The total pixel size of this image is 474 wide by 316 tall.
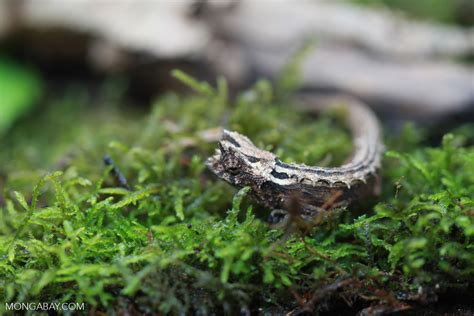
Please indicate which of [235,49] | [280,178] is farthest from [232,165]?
[235,49]

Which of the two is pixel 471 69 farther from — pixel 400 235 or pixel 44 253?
pixel 44 253

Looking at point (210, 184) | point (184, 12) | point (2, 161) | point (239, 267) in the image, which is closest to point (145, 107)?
point (184, 12)

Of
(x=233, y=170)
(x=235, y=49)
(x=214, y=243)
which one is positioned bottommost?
(x=214, y=243)

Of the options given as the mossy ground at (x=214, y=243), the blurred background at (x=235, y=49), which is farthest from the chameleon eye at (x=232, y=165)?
the blurred background at (x=235, y=49)

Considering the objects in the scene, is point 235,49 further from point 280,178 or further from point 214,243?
point 214,243

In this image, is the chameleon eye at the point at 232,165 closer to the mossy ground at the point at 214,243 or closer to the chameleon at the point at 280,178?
the chameleon at the point at 280,178

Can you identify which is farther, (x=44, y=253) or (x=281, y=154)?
(x=281, y=154)

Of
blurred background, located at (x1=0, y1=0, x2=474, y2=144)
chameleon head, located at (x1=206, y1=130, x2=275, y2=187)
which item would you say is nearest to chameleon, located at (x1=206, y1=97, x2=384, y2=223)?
chameleon head, located at (x1=206, y1=130, x2=275, y2=187)
